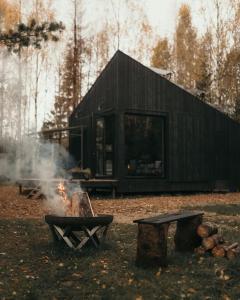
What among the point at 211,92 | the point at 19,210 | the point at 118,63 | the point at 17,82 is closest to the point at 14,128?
the point at 17,82

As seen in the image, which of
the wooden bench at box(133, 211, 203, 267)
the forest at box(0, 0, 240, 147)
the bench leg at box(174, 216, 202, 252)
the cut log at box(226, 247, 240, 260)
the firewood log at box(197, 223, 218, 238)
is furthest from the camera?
the forest at box(0, 0, 240, 147)

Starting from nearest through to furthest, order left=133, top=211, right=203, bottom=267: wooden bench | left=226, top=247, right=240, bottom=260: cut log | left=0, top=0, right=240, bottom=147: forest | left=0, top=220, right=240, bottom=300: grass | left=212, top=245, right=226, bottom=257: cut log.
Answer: left=0, top=220, right=240, bottom=300: grass
left=133, top=211, right=203, bottom=267: wooden bench
left=226, top=247, right=240, bottom=260: cut log
left=212, top=245, right=226, bottom=257: cut log
left=0, top=0, right=240, bottom=147: forest

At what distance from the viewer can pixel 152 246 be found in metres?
6.16

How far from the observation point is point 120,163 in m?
18.3

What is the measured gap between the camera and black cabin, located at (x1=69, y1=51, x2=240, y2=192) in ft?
62.4

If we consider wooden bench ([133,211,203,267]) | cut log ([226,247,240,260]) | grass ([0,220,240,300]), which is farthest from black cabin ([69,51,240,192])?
wooden bench ([133,211,203,267])

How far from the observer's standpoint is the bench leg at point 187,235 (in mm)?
7152

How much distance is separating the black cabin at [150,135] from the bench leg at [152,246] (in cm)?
1192

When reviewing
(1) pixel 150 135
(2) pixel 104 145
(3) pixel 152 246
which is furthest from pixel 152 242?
(2) pixel 104 145

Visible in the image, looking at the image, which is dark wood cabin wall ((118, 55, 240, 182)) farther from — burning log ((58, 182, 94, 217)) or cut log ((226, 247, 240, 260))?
cut log ((226, 247, 240, 260))

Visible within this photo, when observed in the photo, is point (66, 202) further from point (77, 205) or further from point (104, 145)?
point (104, 145)

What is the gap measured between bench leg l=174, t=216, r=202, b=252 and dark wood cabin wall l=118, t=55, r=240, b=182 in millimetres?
11910

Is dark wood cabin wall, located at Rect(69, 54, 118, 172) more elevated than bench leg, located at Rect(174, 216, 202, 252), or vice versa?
dark wood cabin wall, located at Rect(69, 54, 118, 172)

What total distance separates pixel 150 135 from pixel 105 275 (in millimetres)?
14309
